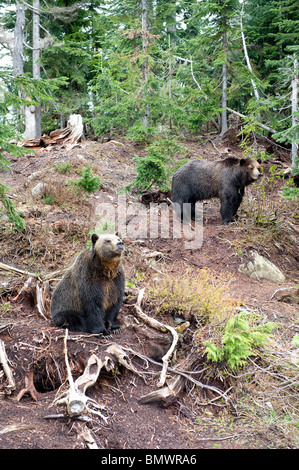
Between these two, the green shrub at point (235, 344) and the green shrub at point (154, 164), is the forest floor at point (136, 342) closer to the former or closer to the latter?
the green shrub at point (235, 344)

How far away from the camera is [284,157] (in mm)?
16406

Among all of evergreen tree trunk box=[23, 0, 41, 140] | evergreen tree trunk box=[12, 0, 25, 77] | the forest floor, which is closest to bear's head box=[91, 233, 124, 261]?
the forest floor

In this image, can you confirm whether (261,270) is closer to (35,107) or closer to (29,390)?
(29,390)

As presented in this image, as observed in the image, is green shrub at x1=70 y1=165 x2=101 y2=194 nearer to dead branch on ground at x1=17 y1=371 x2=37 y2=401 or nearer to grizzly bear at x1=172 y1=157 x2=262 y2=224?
grizzly bear at x1=172 y1=157 x2=262 y2=224

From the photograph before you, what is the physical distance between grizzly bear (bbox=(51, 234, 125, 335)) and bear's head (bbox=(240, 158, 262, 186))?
236 inches

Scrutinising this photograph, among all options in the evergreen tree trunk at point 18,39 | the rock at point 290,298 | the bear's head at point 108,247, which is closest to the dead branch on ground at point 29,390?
the bear's head at point 108,247

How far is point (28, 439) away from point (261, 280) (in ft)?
20.8

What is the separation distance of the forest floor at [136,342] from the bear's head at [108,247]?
3.38ft

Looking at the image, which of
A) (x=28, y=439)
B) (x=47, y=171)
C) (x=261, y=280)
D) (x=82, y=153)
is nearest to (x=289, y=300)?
(x=261, y=280)

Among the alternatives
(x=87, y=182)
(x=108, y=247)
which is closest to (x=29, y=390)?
(x=108, y=247)

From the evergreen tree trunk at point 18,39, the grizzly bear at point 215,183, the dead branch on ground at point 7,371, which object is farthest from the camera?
the evergreen tree trunk at point 18,39

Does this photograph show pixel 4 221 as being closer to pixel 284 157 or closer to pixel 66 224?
pixel 66 224

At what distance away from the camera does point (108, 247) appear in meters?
4.85

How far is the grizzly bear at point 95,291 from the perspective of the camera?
493cm
